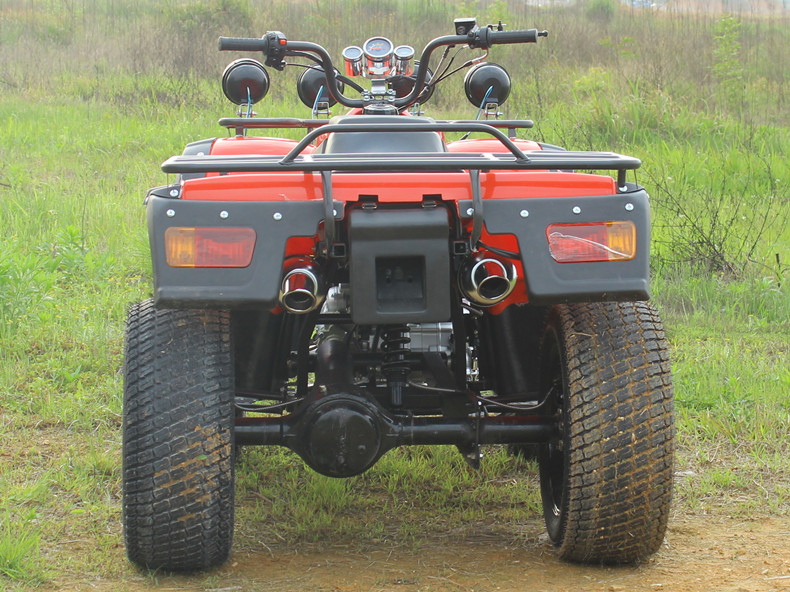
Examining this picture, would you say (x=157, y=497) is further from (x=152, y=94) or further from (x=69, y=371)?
(x=152, y=94)

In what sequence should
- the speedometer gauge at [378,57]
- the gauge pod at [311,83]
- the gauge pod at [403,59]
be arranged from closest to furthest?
the speedometer gauge at [378,57], the gauge pod at [403,59], the gauge pod at [311,83]

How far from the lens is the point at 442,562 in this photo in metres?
2.92

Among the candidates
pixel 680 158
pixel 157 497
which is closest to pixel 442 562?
pixel 157 497

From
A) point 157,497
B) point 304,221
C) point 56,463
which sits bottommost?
point 56,463

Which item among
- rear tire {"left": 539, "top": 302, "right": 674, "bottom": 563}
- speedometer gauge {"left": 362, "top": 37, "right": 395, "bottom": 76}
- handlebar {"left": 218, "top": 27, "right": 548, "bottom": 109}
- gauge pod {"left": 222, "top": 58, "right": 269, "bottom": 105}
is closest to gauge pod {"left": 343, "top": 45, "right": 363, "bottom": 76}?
speedometer gauge {"left": 362, "top": 37, "right": 395, "bottom": 76}

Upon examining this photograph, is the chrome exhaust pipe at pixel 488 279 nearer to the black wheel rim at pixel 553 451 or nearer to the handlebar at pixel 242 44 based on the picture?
the black wheel rim at pixel 553 451

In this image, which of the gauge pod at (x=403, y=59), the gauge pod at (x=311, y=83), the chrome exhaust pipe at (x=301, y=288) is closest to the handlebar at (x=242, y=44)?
the gauge pod at (x=403, y=59)

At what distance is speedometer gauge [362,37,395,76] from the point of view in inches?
144

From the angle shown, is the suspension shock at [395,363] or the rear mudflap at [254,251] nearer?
the rear mudflap at [254,251]

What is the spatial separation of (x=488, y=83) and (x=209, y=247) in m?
1.91

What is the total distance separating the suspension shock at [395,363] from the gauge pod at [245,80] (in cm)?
143

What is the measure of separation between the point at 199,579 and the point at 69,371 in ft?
6.71

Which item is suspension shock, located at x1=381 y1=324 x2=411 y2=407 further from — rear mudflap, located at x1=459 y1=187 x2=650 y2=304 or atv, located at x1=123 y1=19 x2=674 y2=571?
rear mudflap, located at x1=459 y1=187 x2=650 y2=304

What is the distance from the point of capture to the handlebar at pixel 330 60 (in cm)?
347
